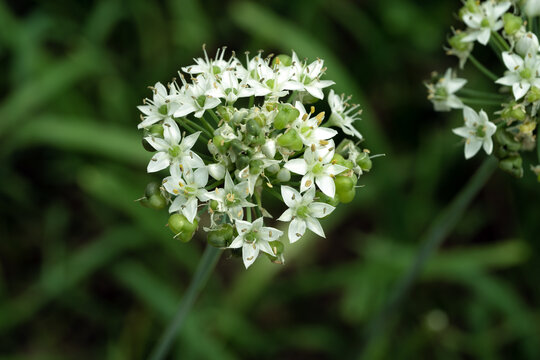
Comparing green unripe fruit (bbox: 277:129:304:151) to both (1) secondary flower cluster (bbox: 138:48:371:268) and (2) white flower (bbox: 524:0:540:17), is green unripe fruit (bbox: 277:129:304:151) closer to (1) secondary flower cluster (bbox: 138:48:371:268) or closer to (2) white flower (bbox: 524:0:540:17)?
(1) secondary flower cluster (bbox: 138:48:371:268)

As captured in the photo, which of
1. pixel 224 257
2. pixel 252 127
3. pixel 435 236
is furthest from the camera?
pixel 224 257

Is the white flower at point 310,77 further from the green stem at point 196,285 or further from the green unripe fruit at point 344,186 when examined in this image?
the green stem at point 196,285

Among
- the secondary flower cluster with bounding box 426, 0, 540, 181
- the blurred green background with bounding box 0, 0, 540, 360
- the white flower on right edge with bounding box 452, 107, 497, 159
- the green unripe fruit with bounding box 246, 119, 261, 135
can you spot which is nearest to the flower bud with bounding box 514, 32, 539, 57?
the secondary flower cluster with bounding box 426, 0, 540, 181

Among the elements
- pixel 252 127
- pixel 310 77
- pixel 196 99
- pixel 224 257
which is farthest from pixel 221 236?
pixel 224 257

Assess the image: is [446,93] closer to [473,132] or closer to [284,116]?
[473,132]

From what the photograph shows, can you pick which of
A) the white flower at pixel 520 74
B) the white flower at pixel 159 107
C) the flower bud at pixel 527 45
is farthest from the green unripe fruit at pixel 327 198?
the flower bud at pixel 527 45
